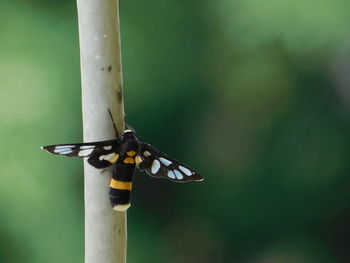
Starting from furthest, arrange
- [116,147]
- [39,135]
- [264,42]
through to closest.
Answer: [264,42], [39,135], [116,147]

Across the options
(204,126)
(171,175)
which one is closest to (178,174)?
(171,175)

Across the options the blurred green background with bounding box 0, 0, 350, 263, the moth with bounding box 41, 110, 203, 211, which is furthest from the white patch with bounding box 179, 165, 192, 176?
the blurred green background with bounding box 0, 0, 350, 263

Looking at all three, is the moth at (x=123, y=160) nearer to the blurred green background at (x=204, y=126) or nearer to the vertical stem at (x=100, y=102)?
the vertical stem at (x=100, y=102)

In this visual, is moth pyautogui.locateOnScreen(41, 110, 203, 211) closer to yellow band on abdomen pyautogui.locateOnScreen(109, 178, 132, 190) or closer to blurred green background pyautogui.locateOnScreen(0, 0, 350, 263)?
yellow band on abdomen pyautogui.locateOnScreen(109, 178, 132, 190)

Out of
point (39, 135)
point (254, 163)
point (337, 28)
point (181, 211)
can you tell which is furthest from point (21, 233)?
point (337, 28)

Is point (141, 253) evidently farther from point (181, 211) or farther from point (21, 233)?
point (21, 233)

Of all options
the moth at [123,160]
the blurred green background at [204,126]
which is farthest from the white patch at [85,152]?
the blurred green background at [204,126]

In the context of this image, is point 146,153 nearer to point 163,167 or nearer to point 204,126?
point 163,167
